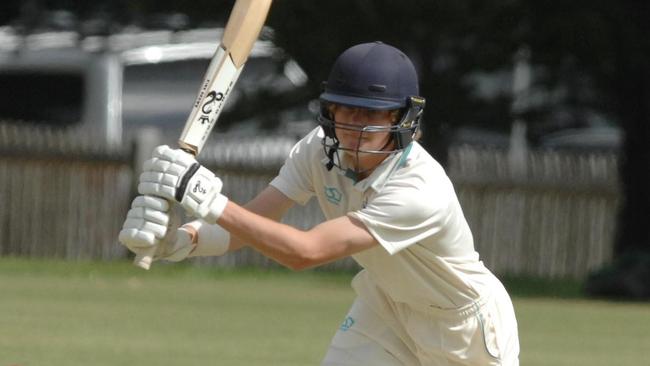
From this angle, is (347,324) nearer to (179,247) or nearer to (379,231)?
(379,231)

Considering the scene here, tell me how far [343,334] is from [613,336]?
6077mm

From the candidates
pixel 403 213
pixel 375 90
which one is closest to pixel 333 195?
pixel 403 213

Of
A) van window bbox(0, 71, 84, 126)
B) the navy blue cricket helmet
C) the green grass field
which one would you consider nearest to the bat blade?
the navy blue cricket helmet

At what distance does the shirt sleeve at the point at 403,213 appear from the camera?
16.6ft

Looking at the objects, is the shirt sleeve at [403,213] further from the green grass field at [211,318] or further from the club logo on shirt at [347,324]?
the green grass field at [211,318]

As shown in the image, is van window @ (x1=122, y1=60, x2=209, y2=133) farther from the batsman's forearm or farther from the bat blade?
the batsman's forearm

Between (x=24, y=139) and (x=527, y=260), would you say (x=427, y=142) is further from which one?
(x=24, y=139)

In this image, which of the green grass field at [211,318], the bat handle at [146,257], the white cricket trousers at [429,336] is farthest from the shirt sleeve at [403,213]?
the green grass field at [211,318]

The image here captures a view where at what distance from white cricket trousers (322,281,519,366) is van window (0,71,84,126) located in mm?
14681

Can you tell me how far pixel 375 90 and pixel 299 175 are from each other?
0.60 m

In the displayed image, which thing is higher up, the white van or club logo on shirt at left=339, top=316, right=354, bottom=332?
club logo on shirt at left=339, top=316, right=354, bottom=332

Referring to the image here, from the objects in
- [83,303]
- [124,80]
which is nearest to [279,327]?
[83,303]

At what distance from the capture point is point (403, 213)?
5105 mm

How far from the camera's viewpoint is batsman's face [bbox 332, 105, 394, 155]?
5070 mm
